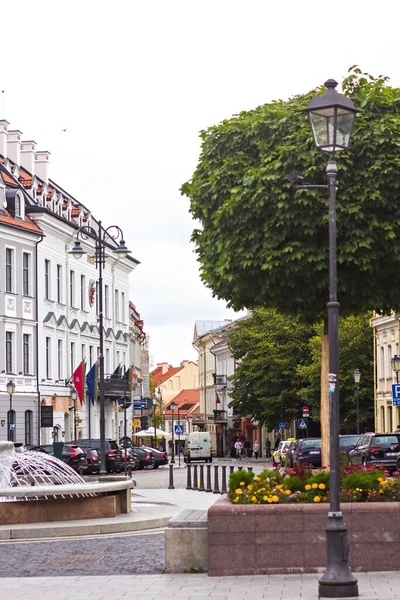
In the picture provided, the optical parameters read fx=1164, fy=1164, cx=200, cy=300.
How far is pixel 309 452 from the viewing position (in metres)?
41.9

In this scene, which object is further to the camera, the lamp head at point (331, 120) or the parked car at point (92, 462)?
the parked car at point (92, 462)

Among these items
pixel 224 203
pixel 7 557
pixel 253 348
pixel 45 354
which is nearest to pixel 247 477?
pixel 7 557

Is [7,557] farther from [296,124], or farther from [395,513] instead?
[296,124]

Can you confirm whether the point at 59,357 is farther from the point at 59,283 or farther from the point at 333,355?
the point at 333,355

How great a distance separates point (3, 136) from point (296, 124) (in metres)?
45.6

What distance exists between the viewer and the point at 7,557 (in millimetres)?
17312

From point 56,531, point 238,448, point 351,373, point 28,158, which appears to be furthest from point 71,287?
point 56,531

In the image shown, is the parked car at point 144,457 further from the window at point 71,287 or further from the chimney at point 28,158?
the chimney at point 28,158

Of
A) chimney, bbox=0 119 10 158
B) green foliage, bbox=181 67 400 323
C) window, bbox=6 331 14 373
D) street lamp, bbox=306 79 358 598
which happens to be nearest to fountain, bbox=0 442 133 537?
green foliage, bbox=181 67 400 323

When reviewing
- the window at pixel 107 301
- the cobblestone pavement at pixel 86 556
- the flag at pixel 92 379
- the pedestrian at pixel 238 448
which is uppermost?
the window at pixel 107 301

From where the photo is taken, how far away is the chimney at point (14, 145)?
6681cm

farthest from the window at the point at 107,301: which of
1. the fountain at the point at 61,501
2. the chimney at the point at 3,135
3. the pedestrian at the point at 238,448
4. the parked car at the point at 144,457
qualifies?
the fountain at the point at 61,501

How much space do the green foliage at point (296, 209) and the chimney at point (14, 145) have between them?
148ft

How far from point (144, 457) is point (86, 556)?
4452 cm
